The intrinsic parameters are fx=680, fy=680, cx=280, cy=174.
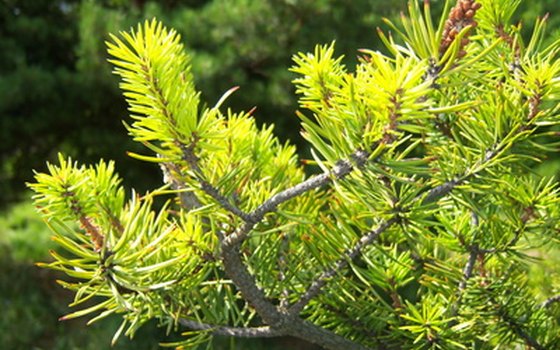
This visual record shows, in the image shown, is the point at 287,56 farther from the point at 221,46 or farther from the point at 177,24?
the point at 177,24

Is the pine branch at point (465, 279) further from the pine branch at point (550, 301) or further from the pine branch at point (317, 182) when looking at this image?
the pine branch at point (317, 182)

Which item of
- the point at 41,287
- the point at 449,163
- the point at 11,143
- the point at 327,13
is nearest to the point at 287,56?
the point at 327,13

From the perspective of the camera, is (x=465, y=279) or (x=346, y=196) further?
(x=465, y=279)

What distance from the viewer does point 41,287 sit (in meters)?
3.27

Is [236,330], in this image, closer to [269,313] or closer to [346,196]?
[269,313]

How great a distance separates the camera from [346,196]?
21.5 inches

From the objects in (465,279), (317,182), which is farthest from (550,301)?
(317,182)

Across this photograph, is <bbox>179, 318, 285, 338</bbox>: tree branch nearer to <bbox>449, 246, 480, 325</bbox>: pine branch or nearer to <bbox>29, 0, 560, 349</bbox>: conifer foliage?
<bbox>29, 0, 560, 349</bbox>: conifer foliage

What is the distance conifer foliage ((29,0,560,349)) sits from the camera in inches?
19.0

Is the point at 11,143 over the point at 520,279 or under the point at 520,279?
over

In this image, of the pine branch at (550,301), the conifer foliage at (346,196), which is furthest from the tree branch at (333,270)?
the pine branch at (550,301)

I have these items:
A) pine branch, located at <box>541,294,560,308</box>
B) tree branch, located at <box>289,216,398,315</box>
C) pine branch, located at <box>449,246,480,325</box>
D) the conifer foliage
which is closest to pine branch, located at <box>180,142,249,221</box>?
the conifer foliage

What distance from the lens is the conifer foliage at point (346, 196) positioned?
0.48 meters

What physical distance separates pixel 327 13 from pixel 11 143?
1620 mm
